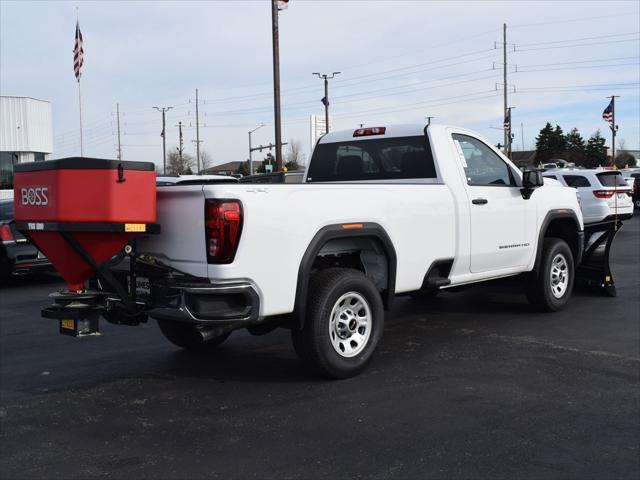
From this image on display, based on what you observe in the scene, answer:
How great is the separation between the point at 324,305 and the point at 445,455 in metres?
1.65

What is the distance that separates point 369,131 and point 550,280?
2770mm

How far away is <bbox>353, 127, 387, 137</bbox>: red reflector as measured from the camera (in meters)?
7.45

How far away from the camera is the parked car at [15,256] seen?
465 inches

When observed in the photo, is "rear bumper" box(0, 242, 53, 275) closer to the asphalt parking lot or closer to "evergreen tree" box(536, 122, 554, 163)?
the asphalt parking lot

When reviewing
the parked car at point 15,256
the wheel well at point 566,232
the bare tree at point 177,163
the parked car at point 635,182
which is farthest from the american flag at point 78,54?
the bare tree at point 177,163

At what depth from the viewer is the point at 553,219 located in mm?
8320

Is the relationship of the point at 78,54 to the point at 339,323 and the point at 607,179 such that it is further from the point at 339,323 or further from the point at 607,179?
the point at 339,323

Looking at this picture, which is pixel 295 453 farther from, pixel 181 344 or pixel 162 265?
pixel 181 344

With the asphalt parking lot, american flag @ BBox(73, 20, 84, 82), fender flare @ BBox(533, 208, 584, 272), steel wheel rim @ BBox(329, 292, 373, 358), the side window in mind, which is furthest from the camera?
american flag @ BBox(73, 20, 84, 82)

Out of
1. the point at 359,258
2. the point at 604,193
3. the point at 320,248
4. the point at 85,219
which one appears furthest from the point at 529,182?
the point at 604,193

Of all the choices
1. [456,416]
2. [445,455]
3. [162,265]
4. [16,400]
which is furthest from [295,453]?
[16,400]

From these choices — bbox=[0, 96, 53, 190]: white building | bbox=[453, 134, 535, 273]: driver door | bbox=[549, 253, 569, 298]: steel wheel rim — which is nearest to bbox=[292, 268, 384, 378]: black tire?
bbox=[453, 134, 535, 273]: driver door

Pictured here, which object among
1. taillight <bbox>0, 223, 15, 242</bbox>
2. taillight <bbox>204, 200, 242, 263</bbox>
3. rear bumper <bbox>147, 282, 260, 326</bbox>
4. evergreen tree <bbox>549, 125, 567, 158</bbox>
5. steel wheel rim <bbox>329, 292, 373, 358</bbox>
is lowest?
steel wheel rim <bbox>329, 292, 373, 358</bbox>

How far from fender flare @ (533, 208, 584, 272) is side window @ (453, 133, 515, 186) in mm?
703
